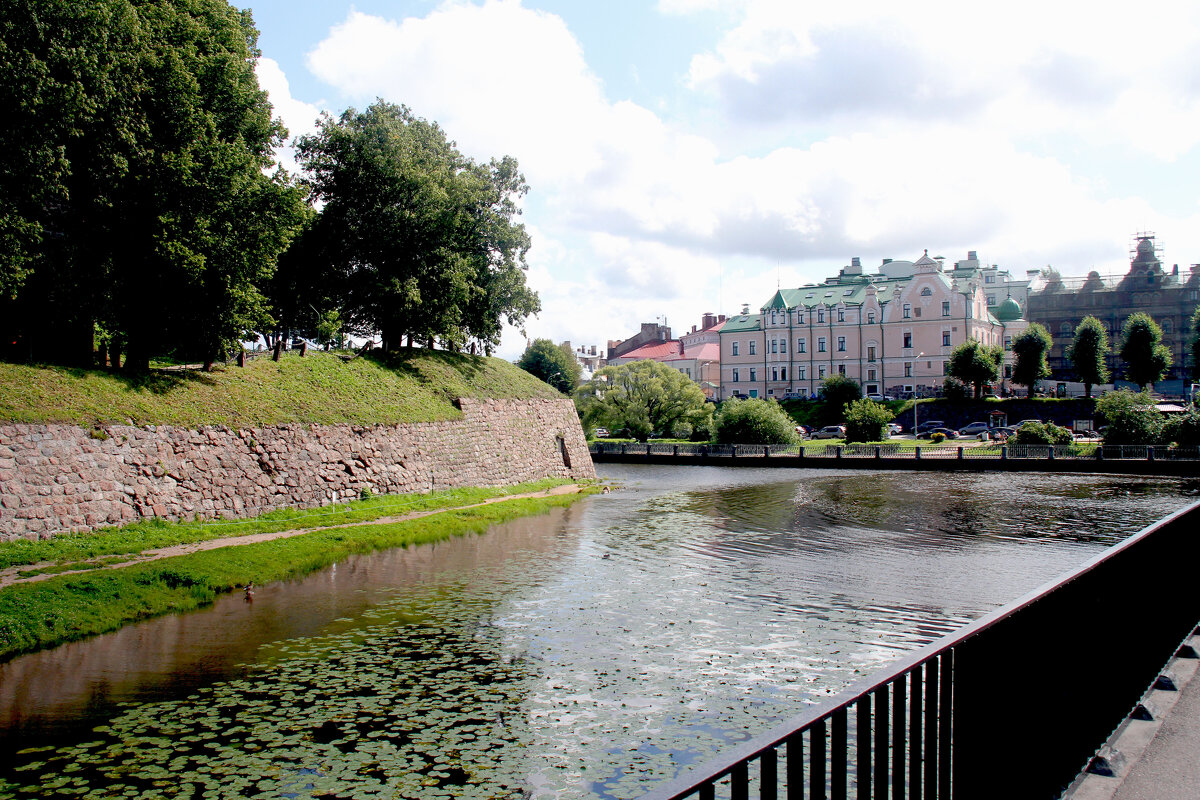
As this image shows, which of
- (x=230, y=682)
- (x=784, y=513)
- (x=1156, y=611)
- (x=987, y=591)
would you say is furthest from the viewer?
(x=784, y=513)

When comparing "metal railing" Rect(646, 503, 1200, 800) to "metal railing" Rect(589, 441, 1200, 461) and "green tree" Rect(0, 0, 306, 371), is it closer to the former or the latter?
"green tree" Rect(0, 0, 306, 371)

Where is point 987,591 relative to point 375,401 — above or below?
below

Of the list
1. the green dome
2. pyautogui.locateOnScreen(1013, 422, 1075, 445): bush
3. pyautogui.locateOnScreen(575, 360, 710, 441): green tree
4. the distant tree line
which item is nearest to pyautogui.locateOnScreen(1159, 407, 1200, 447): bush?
pyautogui.locateOnScreen(1013, 422, 1075, 445): bush

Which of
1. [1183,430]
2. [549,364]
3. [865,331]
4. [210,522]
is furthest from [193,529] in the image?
[865,331]

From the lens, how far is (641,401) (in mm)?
67625

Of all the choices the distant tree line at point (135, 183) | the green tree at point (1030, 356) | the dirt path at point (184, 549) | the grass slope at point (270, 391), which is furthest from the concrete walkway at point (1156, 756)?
the green tree at point (1030, 356)

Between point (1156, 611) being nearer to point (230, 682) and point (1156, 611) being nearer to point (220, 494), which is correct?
point (230, 682)

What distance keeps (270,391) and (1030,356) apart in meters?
70.5

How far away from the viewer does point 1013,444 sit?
50312 millimetres

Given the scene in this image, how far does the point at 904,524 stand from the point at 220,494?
21.2 m

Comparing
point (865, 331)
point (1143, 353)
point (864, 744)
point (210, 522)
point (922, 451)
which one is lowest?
point (210, 522)

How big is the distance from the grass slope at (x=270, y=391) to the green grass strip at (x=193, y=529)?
315 cm

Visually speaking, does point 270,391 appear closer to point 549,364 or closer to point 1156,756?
point 1156,756

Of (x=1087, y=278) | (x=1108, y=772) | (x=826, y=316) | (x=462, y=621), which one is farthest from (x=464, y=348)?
(x=1087, y=278)
